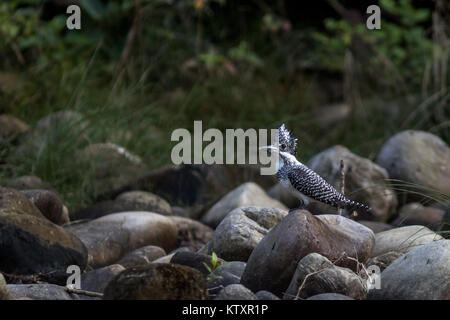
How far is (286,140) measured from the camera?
12.0 ft

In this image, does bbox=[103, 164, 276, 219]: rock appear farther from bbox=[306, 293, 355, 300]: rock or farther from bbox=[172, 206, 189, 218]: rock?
bbox=[306, 293, 355, 300]: rock

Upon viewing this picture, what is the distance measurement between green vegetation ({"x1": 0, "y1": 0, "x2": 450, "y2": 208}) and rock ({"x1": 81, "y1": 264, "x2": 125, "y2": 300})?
2.12m

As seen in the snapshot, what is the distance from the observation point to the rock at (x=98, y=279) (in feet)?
12.4

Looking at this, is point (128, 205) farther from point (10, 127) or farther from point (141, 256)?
point (10, 127)

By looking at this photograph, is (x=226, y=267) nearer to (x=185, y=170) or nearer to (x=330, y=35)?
(x=185, y=170)

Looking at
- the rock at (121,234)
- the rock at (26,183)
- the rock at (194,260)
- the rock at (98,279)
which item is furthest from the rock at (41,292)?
the rock at (26,183)

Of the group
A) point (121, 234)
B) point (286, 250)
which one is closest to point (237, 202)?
point (121, 234)

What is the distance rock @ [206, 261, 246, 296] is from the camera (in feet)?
11.0

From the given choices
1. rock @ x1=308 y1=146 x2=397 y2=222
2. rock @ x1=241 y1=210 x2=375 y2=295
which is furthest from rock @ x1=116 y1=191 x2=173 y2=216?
rock @ x1=241 y1=210 x2=375 y2=295

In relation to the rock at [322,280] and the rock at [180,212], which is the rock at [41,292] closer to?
the rock at [322,280]

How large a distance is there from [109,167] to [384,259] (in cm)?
322

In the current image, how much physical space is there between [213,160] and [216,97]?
7.39 feet
